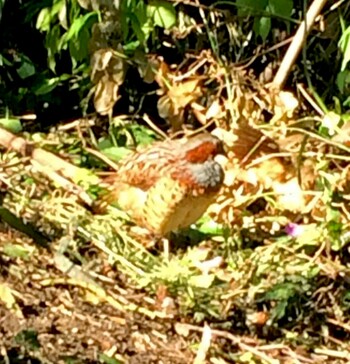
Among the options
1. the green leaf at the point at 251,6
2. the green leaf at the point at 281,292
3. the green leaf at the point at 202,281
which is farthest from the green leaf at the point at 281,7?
the green leaf at the point at 281,292

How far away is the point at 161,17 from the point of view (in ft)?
22.9

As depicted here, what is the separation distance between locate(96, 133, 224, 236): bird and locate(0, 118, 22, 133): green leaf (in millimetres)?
1002

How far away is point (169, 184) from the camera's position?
5980 mm

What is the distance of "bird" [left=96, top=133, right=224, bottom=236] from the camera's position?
5934 mm

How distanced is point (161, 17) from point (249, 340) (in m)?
2.34

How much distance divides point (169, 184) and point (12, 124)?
1465mm

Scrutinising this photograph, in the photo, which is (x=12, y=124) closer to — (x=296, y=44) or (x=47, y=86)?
(x=47, y=86)

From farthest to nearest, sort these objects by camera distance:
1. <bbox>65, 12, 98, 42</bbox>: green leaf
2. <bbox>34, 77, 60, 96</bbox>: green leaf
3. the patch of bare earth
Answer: <bbox>34, 77, 60, 96</bbox>: green leaf → <bbox>65, 12, 98, 42</bbox>: green leaf → the patch of bare earth

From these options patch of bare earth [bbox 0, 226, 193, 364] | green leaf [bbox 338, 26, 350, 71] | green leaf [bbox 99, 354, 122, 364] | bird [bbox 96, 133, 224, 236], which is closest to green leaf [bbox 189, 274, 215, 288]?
patch of bare earth [bbox 0, 226, 193, 364]

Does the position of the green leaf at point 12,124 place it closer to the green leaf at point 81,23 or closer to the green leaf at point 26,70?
the green leaf at point 26,70

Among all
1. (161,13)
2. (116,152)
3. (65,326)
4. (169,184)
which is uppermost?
(161,13)

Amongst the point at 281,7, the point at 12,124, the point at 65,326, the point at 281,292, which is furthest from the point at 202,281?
the point at 12,124

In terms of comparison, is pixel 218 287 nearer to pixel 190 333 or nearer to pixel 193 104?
pixel 190 333

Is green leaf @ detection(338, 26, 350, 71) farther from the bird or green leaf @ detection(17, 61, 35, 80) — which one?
green leaf @ detection(17, 61, 35, 80)
